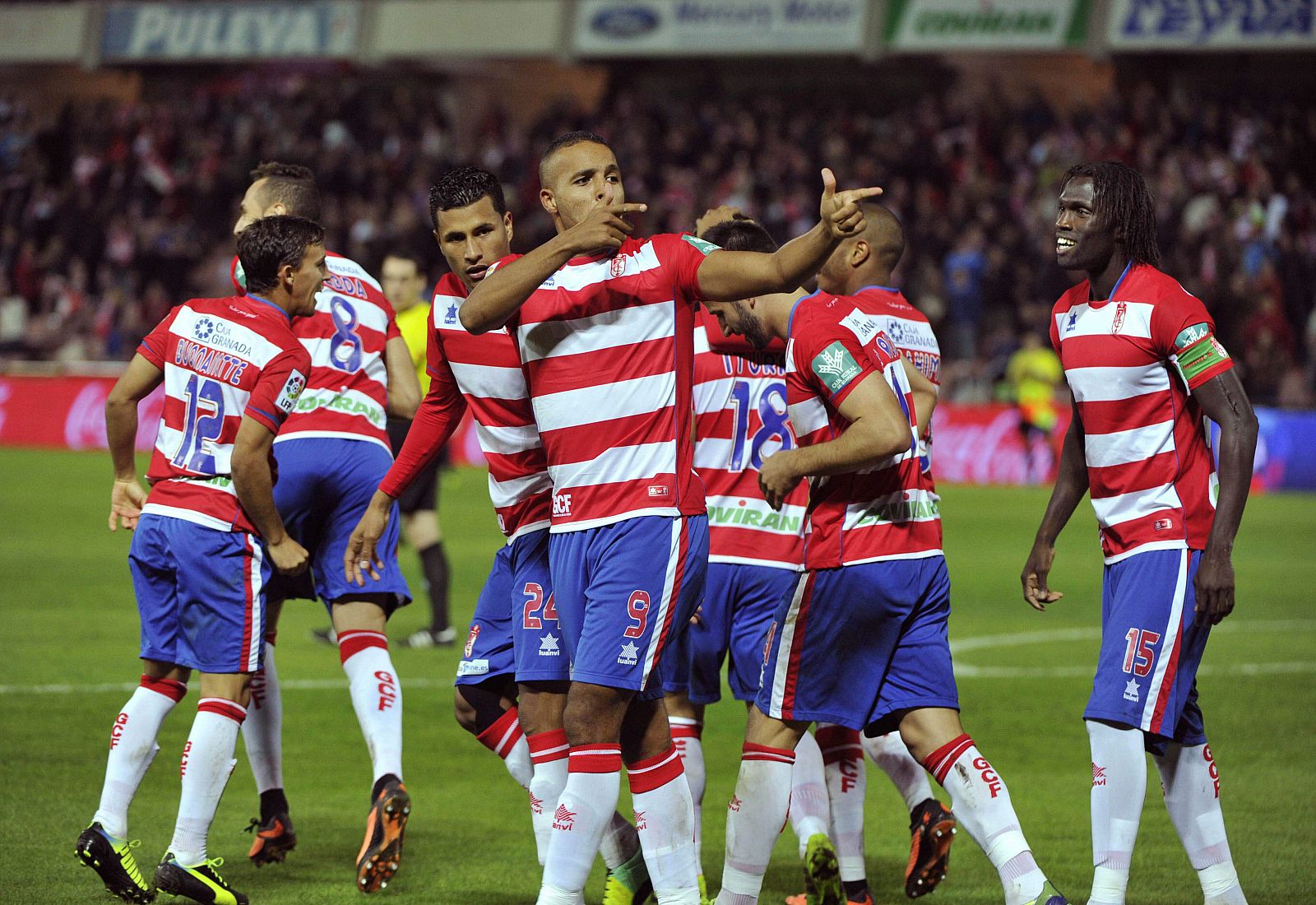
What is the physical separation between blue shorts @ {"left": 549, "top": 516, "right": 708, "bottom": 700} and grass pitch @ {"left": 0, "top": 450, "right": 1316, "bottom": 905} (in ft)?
4.90

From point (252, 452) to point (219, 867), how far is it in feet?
4.98

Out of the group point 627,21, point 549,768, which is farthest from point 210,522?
point 627,21

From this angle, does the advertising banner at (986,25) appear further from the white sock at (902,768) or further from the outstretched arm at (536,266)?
the outstretched arm at (536,266)

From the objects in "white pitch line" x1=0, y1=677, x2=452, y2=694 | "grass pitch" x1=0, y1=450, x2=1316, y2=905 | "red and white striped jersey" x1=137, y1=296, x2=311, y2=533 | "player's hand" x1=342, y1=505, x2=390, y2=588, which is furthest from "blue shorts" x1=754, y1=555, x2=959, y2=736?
"white pitch line" x1=0, y1=677, x2=452, y2=694

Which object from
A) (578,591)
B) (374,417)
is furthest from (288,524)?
(578,591)

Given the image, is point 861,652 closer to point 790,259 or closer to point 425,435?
point 790,259

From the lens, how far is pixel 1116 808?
4.77 metres

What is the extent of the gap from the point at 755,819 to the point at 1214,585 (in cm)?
144

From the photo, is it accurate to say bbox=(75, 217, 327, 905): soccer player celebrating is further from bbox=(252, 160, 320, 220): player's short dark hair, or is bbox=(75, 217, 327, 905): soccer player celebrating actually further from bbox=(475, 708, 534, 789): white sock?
bbox=(475, 708, 534, 789): white sock

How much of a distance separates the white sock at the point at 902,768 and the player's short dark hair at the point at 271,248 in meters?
2.44

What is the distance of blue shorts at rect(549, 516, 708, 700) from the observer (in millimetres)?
4453

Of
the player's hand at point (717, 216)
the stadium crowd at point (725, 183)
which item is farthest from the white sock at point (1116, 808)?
the stadium crowd at point (725, 183)

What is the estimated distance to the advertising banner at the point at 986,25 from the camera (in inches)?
1107

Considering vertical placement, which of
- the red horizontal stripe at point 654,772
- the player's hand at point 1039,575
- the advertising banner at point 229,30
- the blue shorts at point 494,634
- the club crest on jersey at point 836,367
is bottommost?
the red horizontal stripe at point 654,772
